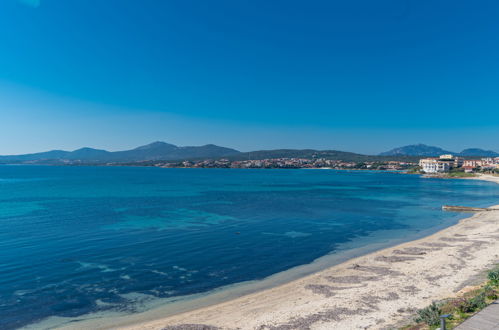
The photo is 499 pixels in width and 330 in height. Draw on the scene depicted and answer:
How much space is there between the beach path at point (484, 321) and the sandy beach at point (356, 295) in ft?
8.59

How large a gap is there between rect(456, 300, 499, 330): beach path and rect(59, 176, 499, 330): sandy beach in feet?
8.59

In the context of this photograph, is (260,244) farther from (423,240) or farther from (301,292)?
(423,240)

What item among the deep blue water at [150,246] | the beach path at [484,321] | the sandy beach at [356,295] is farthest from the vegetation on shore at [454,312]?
the deep blue water at [150,246]

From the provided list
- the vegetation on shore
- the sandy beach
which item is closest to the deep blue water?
the sandy beach

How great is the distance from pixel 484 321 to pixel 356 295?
596 cm

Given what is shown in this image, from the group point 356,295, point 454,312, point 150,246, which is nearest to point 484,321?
point 454,312

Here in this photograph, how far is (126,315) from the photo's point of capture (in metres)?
13.2

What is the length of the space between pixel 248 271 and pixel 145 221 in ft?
64.6

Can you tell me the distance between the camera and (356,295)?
14.2m

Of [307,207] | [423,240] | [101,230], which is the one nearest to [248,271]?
[423,240]

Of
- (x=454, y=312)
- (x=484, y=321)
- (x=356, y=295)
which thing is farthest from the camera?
(x=356, y=295)

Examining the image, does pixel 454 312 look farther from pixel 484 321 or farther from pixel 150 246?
pixel 150 246

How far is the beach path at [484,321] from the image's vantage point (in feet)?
27.4

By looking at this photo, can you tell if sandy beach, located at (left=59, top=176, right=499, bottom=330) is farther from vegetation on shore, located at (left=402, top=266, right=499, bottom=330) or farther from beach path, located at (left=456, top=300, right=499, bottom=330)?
beach path, located at (left=456, top=300, right=499, bottom=330)
